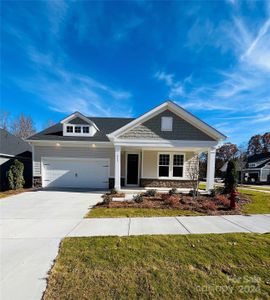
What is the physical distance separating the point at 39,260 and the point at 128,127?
898cm

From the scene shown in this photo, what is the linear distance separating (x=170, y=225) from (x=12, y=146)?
16.3 m

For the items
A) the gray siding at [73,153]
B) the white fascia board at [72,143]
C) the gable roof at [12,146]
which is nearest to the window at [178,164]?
the gray siding at [73,153]

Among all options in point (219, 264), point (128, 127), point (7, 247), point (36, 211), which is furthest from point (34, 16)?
point (219, 264)

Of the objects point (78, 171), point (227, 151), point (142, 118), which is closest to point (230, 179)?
point (142, 118)

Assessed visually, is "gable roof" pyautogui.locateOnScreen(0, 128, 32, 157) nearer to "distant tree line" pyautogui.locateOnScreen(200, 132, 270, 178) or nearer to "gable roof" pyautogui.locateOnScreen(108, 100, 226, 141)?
"gable roof" pyautogui.locateOnScreen(108, 100, 226, 141)

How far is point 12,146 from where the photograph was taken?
16.2m

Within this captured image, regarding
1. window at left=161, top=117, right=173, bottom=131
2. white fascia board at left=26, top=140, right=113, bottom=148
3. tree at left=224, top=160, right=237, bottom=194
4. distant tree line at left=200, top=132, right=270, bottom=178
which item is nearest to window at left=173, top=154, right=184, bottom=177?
window at left=161, top=117, right=173, bottom=131

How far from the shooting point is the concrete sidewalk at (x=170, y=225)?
506 centimetres

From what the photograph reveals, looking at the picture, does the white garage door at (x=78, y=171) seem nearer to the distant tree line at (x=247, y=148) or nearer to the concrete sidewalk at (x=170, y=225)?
the concrete sidewalk at (x=170, y=225)

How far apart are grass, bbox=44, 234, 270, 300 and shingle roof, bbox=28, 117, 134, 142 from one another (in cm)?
1001

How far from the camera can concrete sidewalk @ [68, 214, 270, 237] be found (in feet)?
16.6

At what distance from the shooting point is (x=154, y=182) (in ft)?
44.3

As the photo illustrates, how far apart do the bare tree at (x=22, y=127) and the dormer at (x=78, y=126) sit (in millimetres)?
23433

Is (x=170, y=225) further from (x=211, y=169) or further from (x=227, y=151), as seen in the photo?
(x=227, y=151)
